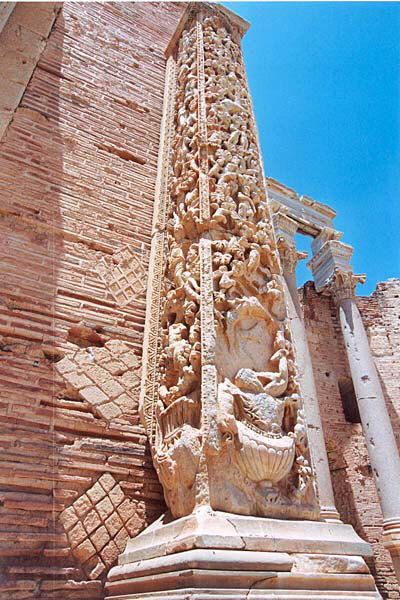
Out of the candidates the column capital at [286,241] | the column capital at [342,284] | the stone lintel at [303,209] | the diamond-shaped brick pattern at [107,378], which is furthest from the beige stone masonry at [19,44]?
the column capital at [342,284]

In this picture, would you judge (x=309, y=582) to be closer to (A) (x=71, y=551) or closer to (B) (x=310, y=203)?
(A) (x=71, y=551)

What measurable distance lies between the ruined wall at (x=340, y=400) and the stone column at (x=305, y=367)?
9.26ft

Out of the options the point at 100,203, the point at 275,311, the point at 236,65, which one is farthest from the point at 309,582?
the point at 236,65

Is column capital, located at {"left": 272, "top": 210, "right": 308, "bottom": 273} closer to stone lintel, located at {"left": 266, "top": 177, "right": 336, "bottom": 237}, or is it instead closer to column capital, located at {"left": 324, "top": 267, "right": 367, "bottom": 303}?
stone lintel, located at {"left": 266, "top": 177, "right": 336, "bottom": 237}

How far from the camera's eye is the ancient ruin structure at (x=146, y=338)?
7.91ft

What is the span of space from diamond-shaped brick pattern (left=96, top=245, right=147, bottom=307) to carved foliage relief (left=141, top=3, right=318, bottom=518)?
202 mm

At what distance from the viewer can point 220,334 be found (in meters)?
2.97

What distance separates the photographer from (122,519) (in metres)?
3.01

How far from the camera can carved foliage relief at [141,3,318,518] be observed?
2523mm

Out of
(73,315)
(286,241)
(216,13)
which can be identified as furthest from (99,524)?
(286,241)

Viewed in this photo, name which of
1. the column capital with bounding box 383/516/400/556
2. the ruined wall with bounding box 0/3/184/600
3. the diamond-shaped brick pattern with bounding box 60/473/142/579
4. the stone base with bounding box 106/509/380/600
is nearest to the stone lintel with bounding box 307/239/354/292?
the column capital with bounding box 383/516/400/556

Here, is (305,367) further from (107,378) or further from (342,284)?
(107,378)

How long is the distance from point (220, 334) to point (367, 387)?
29.9ft

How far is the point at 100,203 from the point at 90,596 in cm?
313
